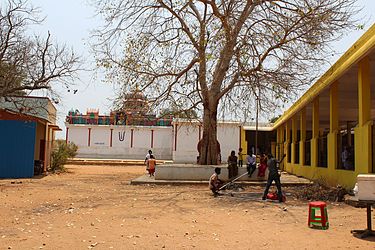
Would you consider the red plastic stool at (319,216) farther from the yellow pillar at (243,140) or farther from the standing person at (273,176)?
the yellow pillar at (243,140)

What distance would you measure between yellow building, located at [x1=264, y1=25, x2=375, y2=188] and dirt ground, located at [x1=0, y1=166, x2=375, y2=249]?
211 centimetres

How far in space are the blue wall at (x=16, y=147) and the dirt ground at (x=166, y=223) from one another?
6.80 metres

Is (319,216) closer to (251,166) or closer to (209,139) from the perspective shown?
(251,166)

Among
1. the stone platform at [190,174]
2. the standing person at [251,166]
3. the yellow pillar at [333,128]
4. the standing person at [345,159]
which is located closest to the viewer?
the standing person at [345,159]

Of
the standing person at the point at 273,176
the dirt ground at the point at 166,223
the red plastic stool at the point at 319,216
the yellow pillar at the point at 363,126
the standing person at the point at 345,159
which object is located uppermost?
the yellow pillar at the point at 363,126

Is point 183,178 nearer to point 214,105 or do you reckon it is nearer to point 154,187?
point 154,187

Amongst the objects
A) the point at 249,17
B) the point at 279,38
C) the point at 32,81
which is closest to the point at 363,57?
the point at 279,38

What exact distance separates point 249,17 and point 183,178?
7232 millimetres

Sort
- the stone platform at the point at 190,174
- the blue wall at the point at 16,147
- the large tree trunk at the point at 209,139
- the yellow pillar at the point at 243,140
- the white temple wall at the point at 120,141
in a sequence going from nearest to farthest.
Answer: the stone platform at the point at 190,174
the large tree trunk at the point at 209,139
the blue wall at the point at 16,147
the yellow pillar at the point at 243,140
the white temple wall at the point at 120,141

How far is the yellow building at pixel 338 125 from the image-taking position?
11.8 meters

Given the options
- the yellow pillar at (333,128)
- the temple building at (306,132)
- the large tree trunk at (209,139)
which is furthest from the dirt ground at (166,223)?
the large tree trunk at (209,139)

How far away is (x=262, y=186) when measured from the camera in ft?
56.1

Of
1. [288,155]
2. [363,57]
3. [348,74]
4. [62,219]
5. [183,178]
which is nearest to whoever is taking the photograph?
[62,219]

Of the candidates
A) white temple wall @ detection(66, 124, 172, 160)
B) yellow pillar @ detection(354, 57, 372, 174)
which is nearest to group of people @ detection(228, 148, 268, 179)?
yellow pillar @ detection(354, 57, 372, 174)
